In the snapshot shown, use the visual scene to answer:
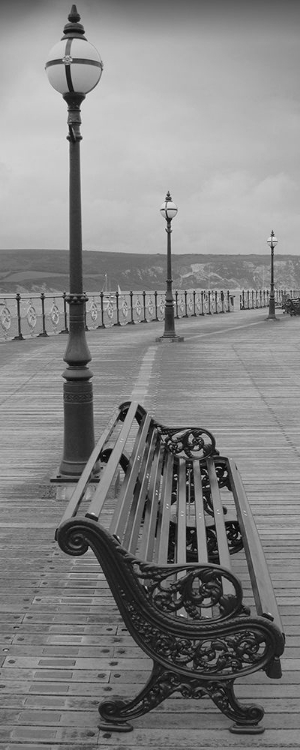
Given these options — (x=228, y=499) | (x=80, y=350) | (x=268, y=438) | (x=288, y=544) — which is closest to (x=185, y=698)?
(x=288, y=544)

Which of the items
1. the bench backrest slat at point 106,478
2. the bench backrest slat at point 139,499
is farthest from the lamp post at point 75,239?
the bench backrest slat at point 106,478

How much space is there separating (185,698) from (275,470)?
12.8 feet

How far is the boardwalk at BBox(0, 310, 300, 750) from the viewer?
3.29 meters

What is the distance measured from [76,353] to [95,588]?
245 centimetres

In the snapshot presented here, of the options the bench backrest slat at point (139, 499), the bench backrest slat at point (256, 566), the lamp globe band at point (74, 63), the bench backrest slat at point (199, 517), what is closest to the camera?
the bench backrest slat at point (256, 566)

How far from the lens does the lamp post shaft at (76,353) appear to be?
21.2ft

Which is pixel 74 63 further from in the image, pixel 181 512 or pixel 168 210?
pixel 168 210

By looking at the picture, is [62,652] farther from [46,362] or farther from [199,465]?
[46,362]

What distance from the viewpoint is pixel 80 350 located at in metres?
6.71

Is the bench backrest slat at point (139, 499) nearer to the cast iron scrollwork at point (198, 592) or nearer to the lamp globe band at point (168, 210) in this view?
the cast iron scrollwork at point (198, 592)

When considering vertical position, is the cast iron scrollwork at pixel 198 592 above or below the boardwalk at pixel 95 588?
above

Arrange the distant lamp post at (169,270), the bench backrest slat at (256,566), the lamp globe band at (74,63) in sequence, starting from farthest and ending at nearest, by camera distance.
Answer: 1. the distant lamp post at (169,270)
2. the lamp globe band at (74,63)
3. the bench backrest slat at (256,566)

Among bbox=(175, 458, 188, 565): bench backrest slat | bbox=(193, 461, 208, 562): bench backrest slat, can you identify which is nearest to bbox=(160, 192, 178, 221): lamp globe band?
bbox=(175, 458, 188, 565): bench backrest slat

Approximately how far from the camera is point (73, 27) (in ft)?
20.5
